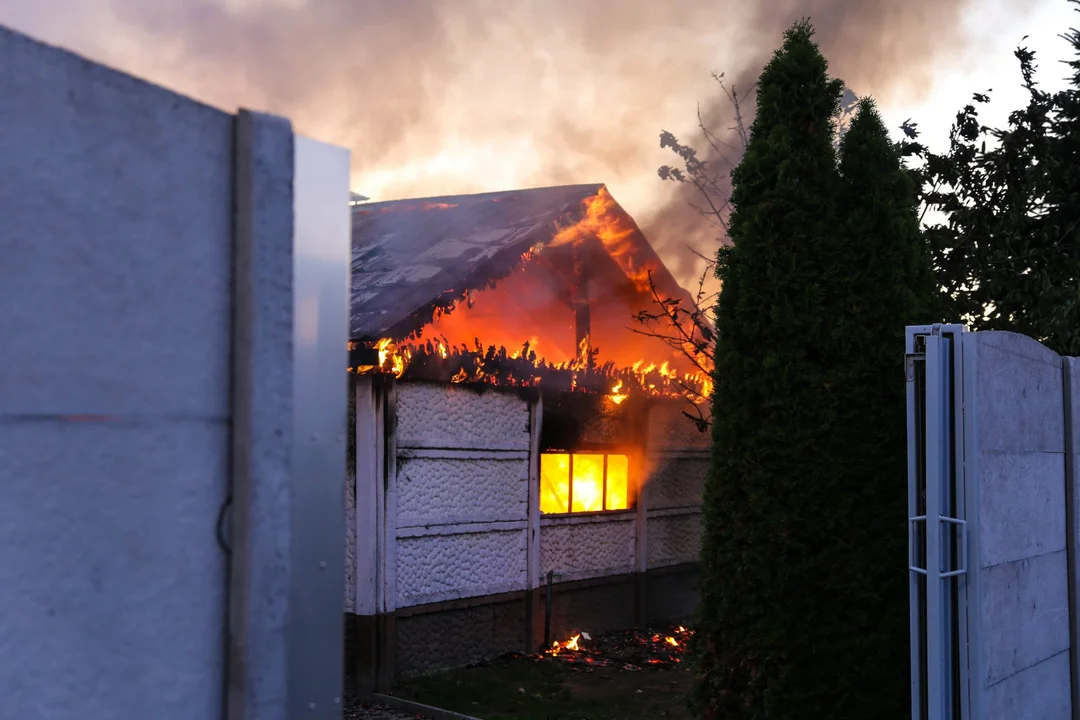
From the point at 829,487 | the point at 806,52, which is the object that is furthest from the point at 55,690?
the point at 806,52

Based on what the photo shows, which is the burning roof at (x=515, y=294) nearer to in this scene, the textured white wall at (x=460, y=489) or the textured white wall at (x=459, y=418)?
the textured white wall at (x=459, y=418)

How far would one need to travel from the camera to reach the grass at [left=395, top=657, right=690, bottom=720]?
959 cm

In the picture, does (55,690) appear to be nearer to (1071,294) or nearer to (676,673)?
(676,673)

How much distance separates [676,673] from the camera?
11492 mm

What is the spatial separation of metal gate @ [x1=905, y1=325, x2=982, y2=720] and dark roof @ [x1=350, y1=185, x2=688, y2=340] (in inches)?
230

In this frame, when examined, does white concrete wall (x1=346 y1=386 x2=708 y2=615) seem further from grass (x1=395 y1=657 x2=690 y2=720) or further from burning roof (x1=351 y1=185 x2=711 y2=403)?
grass (x1=395 y1=657 x2=690 y2=720)

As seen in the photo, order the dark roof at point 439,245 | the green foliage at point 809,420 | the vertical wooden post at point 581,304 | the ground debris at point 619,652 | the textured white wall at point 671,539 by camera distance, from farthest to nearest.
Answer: the textured white wall at point 671,539, the vertical wooden post at point 581,304, the ground debris at point 619,652, the dark roof at point 439,245, the green foliage at point 809,420

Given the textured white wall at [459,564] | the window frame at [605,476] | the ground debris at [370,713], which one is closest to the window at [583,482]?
the window frame at [605,476]

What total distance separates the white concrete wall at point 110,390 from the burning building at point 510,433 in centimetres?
790

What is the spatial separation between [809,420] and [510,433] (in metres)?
5.75

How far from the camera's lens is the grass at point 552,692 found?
31.4 feet

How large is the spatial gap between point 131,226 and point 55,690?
892mm

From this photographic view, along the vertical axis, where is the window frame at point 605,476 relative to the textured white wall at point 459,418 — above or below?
below

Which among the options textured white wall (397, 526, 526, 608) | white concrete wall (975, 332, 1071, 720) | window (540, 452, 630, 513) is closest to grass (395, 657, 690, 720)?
textured white wall (397, 526, 526, 608)
